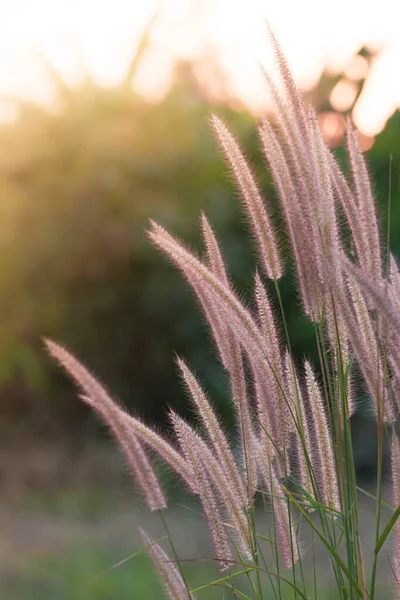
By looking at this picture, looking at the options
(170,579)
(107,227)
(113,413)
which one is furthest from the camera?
(107,227)

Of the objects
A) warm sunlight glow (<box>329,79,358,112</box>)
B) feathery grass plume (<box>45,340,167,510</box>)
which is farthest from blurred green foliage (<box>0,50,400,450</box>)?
feathery grass plume (<box>45,340,167,510</box>)

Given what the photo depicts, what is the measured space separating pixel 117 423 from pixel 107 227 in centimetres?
325

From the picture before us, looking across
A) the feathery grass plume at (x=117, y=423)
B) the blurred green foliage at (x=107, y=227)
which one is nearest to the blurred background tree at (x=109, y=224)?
the blurred green foliage at (x=107, y=227)

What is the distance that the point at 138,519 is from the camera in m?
4.22

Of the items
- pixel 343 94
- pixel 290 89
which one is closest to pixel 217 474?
pixel 290 89

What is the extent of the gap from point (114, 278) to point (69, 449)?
3.18ft

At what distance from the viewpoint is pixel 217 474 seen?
1.18m

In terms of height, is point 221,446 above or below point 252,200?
below

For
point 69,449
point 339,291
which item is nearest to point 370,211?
point 339,291

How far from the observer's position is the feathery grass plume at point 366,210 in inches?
46.0

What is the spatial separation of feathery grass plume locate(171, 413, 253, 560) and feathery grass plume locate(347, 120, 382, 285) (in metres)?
0.32

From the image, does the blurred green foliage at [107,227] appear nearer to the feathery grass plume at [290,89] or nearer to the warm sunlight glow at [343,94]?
the warm sunlight glow at [343,94]

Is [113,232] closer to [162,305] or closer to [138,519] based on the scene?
[162,305]

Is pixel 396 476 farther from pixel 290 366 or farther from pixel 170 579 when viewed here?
pixel 170 579
